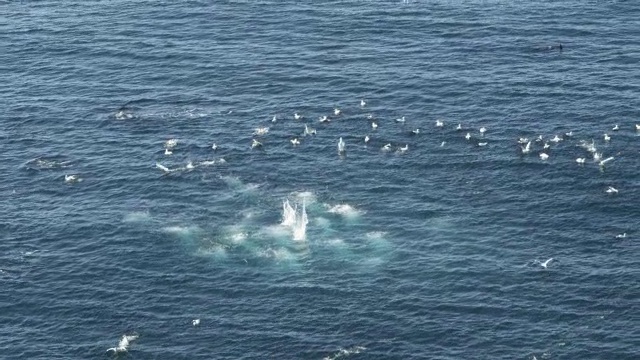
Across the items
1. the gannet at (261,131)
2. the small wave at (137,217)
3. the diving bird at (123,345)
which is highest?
the gannet at (261,131)

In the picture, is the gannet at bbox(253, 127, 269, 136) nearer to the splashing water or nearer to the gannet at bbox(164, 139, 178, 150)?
the gannet at bbox(164, 139, 178, 150)

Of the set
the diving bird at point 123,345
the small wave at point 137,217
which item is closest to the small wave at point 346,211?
the small wave at point 137,217

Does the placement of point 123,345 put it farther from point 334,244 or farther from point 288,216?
point 288,216

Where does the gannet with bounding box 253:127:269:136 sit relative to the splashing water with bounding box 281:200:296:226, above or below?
above

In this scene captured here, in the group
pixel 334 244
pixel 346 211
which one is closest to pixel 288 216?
pixel 346 211

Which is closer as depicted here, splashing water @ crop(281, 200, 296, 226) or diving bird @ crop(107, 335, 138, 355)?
diving bird @ crop(107, 335, 138, 355)

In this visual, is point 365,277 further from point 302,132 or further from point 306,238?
point 302,132

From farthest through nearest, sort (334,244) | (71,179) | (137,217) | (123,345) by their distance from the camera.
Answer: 1. (71,179)
2. (137,217)
3. (334,244)
4. (123,345)

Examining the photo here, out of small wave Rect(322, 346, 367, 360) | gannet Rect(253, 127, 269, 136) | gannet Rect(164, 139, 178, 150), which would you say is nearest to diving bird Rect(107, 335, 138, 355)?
small wave Rect(322, 346, 367, 360)

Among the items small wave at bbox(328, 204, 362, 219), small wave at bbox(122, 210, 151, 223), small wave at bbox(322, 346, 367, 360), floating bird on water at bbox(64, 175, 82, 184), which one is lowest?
small wave at bbox(322, 346, 367, 360)

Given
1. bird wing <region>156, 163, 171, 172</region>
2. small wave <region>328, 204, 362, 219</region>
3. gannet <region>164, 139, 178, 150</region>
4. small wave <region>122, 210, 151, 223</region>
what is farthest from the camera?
gannet <region>164, 139, 178, 150</region>

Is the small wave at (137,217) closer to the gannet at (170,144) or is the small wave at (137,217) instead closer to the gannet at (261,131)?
the gannet at (170,144)

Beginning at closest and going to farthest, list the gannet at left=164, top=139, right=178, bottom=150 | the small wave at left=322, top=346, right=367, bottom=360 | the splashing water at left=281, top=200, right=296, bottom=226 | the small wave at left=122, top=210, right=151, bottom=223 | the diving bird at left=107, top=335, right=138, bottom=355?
the small wave at left=322, top=346, right=367, bottom=360
the diving bird at left=107, top=335, right=138, bottom=355
the splashing water at left=281, top=200, right=296, bottom=226
the small wave at left=122, top=210, right=151, bottom=223
the gannet at left=164, top=139, right=178, bottom=150
